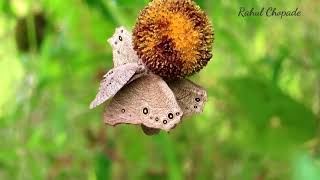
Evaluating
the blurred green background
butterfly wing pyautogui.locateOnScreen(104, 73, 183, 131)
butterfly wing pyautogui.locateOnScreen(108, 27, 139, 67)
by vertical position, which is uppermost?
the blurred green background

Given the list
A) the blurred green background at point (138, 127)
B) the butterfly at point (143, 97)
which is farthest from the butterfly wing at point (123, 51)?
the blurred green background at point (138, 127)

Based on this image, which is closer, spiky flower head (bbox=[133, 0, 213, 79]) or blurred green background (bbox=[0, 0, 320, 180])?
spiky flower head (bbox=[133, 0, 213, 79])

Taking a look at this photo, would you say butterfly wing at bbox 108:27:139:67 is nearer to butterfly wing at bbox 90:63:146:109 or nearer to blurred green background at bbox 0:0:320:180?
butterfly wing at bbox 90:63:146:109

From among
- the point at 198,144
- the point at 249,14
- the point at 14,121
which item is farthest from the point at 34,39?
the point at 249,14

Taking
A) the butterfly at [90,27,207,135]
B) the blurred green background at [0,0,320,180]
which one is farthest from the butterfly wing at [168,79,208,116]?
the blurred green background at [0,0,320,180]

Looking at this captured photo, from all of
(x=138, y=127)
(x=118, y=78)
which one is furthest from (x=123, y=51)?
(x=138, y=127)

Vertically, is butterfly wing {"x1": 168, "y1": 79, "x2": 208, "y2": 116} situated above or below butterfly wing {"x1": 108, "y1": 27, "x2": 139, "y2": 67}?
below

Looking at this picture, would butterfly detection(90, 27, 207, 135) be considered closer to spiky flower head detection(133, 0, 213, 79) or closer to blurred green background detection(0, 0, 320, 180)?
spiky flower head detection(133, 0, 213, 79)

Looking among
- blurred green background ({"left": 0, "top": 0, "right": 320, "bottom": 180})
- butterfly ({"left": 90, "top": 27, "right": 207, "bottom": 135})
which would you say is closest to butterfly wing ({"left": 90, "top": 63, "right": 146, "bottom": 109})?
butterfly ({"left": 90, "top": 27, "right": 207, "bottom": 135})
